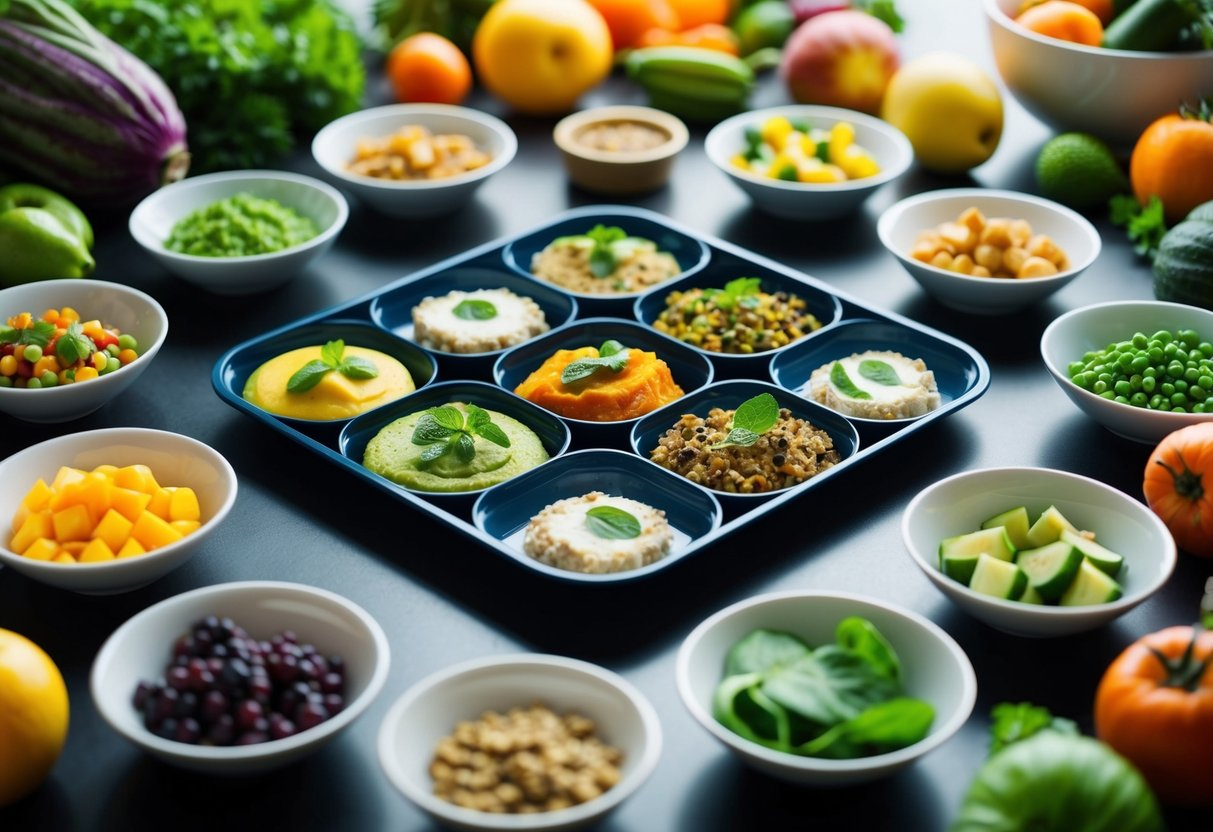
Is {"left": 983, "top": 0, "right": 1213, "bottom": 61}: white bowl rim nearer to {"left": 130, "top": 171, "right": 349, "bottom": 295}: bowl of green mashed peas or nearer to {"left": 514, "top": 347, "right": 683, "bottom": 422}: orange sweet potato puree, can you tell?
{"left": 514, "top": 347, "right": 683, "bottom": 422}: orange sweet potato puree

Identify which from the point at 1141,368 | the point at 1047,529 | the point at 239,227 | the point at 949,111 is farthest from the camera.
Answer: the point at 949,111

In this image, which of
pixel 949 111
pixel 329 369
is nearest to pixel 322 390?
pixel 329 369

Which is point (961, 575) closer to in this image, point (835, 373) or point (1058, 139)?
point (835, 373)

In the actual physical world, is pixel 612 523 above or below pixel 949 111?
below

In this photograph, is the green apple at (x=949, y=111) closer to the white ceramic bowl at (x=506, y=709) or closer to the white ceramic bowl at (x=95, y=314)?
the white ceramic bowl at (x=95, y=314)

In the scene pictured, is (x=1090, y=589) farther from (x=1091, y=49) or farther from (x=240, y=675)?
(x=1091, y=49)

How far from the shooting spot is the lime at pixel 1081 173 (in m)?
2.73

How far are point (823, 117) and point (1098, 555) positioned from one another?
1565 mm

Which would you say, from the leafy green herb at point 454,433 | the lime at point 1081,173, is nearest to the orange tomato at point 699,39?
the lime at point 1081,173

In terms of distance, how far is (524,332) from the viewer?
7.61 ft

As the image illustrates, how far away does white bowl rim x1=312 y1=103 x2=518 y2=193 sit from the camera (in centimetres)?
271

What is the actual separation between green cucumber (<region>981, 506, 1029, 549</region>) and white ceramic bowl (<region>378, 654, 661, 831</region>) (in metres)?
0.57

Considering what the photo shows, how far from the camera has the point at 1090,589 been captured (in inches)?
63.4

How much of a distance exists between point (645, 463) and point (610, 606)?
269mm
